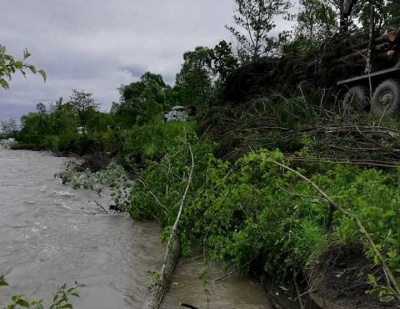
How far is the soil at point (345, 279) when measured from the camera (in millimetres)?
2969

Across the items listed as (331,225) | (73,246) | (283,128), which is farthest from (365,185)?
(73,246)

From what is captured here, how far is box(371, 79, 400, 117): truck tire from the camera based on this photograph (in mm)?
7977

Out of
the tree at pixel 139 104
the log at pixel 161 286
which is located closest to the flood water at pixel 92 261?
the log at pixel 161 286

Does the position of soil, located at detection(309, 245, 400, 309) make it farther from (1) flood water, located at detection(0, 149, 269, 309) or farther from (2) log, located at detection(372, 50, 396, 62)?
(2) log, located at detection(372, 50, 396, 62)

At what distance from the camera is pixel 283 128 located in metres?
6.91

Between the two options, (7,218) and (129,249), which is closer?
(129,249)

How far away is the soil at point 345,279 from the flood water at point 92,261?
87 centimetres

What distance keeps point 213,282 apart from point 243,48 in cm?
1866

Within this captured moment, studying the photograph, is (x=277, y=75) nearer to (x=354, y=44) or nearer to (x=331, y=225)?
(x=354, y=44)

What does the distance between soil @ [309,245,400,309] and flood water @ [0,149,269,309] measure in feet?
2.85

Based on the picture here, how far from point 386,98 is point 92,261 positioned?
20.3 ft

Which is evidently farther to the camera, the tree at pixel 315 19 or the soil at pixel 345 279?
the tree at pixel 315 19

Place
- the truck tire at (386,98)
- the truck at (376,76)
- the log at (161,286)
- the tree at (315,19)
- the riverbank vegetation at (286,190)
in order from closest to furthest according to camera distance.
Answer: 1. the riverbank vegetation at (286,190)
2. the log at (161,286)
3. the truck tire at (386,98)
4. the truck at (376,76)
5. the tree at (315,19)

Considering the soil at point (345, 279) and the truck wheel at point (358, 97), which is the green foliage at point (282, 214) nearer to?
the soil at point (345, 279)
